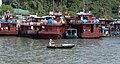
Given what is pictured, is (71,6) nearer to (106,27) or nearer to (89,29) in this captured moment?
(106,27)

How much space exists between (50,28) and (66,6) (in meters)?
40.6

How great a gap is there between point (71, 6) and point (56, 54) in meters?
60.1

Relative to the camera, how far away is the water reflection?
43.2 metres

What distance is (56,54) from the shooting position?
4800cm

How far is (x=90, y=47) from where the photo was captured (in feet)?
182

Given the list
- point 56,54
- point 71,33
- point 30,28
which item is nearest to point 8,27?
point 30,28

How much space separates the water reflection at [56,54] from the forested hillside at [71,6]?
146 ft

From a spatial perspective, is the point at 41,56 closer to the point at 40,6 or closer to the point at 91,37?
the point at 91,37

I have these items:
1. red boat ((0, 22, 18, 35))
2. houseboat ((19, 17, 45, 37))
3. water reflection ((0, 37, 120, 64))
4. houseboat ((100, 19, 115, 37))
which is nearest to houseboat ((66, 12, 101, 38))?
houseboat ((19, 17, 45, 37))

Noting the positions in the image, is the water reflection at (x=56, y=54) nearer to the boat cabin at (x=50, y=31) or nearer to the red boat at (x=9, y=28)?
the boat cabin at (x=50, y=31)

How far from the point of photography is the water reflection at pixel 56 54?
43.2 m

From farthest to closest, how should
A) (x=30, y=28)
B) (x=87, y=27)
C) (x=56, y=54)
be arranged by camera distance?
(x=30, y=28)
(x=87, y=27)
(x=56, y=54)

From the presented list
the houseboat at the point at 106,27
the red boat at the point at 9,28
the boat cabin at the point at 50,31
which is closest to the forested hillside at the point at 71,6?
the houseboat at the point at 106,27

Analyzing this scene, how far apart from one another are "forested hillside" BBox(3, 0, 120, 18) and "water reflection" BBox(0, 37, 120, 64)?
44.4 m
